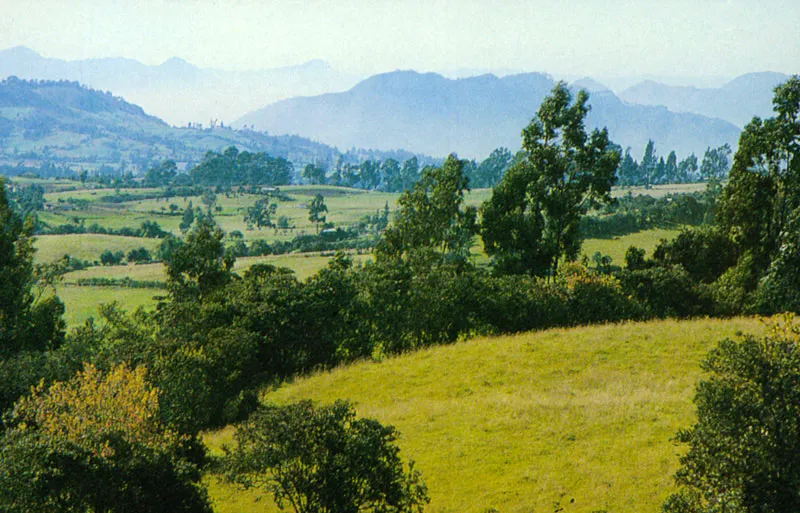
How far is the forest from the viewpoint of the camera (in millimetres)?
14625

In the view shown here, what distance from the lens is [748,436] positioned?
43.0 feet

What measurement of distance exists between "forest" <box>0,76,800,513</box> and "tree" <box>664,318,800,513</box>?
0.14 ft

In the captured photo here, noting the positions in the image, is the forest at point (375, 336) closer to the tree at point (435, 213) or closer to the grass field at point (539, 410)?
the tree at point (435, 213)

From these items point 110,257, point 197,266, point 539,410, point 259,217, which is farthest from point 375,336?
point 259,217

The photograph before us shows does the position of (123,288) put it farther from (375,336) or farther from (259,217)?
(259,217)

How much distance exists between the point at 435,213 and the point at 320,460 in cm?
4704

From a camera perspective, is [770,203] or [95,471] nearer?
[95,471]

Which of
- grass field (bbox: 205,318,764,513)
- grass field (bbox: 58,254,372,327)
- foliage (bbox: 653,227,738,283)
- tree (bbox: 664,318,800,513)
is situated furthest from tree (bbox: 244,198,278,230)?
tree (bbox: 664,318,800,513)

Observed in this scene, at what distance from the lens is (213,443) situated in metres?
29.5

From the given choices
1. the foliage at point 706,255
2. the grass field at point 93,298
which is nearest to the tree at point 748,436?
the foliage at point 706,255

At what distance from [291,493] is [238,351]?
20.8 meters

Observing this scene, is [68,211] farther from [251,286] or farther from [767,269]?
[767,269]

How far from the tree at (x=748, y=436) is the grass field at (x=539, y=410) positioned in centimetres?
698

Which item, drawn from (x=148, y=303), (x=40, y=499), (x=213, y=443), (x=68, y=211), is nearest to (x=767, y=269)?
(x=213, y=443)
